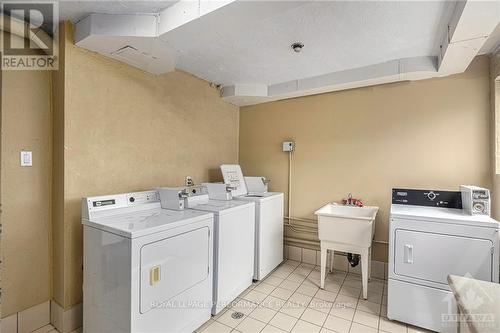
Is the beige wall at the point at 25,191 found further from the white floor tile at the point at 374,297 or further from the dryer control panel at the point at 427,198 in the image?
the dryer control panel at the point at 427,198

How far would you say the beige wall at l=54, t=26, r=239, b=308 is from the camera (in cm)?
196

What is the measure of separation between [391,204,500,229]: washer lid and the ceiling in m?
1.34

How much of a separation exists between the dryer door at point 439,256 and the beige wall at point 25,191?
2991 mm

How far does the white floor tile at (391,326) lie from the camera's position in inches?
79.1

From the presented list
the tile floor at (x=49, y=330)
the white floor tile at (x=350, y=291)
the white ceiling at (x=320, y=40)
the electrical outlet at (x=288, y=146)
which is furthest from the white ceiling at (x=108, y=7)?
the white floor tile at (x=350, y=291)

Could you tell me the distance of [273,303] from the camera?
2.39 meters

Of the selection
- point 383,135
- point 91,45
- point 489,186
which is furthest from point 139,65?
point 489,186

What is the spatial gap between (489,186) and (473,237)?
2.95 ft

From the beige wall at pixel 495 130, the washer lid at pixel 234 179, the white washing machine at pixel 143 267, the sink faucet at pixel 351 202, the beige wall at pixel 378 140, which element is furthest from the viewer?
the washer lid at pixel 234 179

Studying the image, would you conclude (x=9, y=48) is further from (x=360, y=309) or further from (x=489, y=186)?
(x=489, y=186)

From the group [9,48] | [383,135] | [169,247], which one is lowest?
[169,247]

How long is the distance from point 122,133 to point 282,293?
2285 millimetres

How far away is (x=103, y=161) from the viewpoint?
2162 mm

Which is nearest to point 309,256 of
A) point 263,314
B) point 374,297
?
point 374,297
